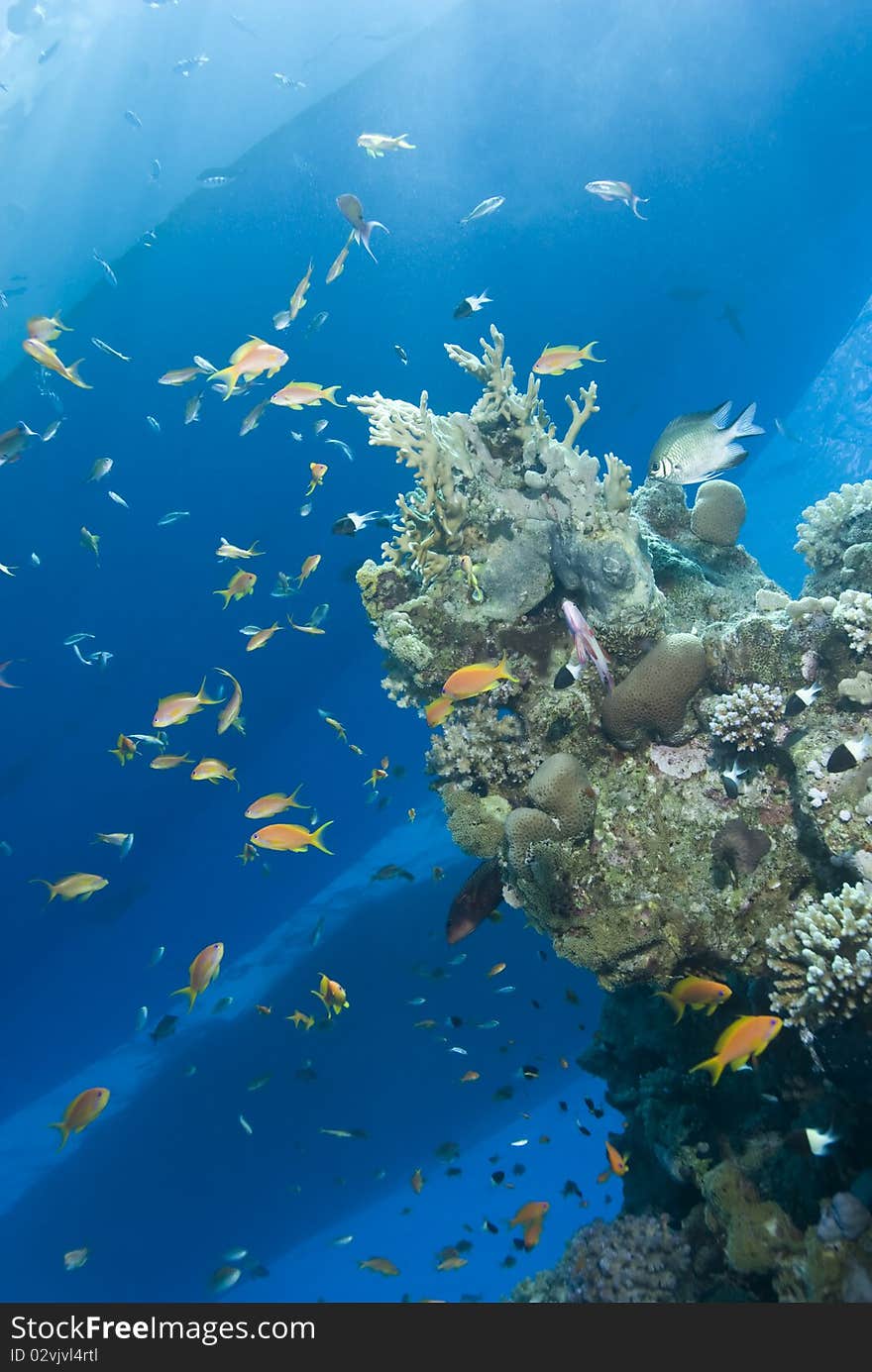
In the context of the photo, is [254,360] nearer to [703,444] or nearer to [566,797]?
[703,444]

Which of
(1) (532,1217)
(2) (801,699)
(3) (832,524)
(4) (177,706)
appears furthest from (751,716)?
(1) (532,1217)

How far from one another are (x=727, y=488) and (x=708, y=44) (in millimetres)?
15727

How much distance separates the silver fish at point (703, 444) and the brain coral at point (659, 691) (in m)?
1.19

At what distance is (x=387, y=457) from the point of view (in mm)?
19641

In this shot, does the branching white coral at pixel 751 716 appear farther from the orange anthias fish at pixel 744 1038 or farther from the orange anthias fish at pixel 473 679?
the orange anthias fish at pixel 744 1038

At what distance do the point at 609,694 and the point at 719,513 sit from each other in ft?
10.5

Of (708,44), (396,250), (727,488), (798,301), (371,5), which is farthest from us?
(798,301)

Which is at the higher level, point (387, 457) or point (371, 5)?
point (371, 5)

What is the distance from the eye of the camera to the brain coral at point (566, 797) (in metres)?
4.63

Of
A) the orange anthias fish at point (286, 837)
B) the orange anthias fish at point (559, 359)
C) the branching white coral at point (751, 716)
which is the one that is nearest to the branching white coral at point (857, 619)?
the branching white coral at point (751, 716)

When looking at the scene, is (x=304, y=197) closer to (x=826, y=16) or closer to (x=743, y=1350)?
(x=826, y=16)

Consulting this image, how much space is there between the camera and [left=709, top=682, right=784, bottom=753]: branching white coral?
14.7 feet

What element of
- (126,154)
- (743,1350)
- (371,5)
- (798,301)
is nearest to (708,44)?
(371,5)

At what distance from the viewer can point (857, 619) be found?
4.29 meters
